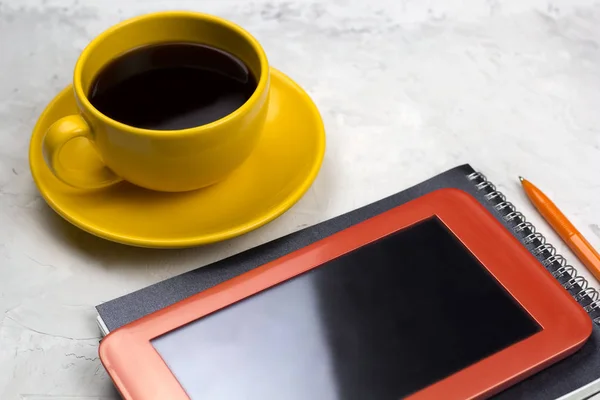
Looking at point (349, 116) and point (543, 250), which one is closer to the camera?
point (543, 250)

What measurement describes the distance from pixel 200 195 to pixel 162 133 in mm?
A: 78

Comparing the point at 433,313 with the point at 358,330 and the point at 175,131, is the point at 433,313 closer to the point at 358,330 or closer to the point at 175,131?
the point at 358,330

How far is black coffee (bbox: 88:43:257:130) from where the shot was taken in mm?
466

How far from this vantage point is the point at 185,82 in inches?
19.4

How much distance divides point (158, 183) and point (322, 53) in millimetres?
234

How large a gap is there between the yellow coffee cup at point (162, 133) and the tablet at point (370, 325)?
0.08 metres

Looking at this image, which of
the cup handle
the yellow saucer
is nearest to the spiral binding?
the yellow saucer

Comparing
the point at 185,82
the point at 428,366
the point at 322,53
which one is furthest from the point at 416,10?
the point at 428,366

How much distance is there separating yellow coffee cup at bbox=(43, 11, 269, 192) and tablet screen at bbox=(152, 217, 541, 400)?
0.10 m

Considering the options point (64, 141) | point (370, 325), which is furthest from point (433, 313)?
point (64, 141)

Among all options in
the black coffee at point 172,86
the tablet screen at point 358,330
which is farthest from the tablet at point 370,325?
the black coffee at point 172,86

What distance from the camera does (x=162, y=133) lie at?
0.43 metres

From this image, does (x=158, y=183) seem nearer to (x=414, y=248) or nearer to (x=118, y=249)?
(x=118, y=249)

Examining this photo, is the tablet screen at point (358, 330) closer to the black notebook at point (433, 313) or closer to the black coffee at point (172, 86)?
the black notebook at point (433, 313)
